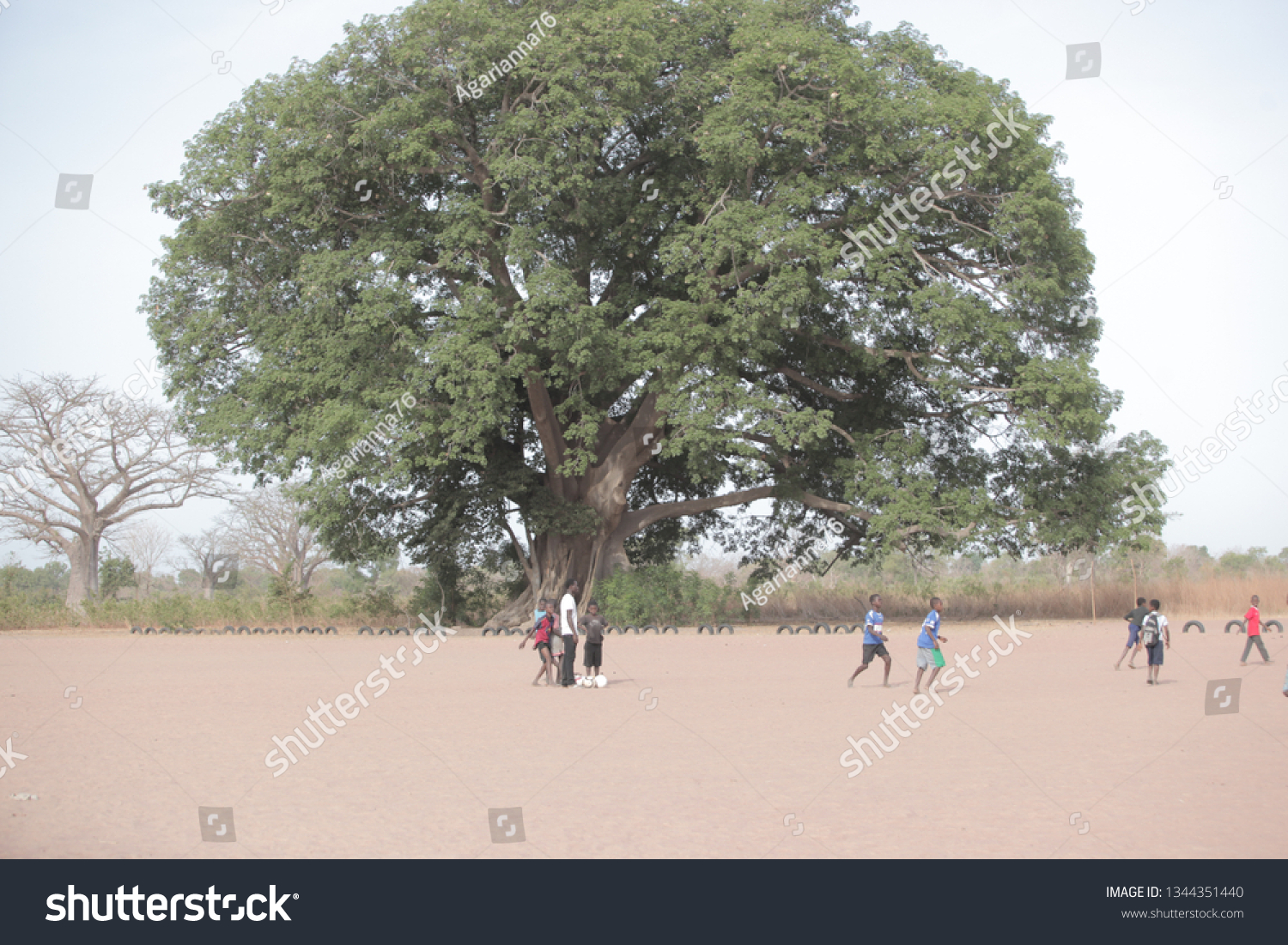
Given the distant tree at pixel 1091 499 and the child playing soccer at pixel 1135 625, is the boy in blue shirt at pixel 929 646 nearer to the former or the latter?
the child playing soccer at pixel 1135 625

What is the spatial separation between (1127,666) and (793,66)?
15.0m

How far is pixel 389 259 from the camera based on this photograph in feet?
81.9

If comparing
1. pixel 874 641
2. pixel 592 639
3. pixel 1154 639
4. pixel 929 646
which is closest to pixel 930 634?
pixel 929 646

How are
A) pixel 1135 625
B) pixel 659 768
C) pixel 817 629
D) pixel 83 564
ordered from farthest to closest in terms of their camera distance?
pixel 83 564 → pixel 817 629 → pixel 1135 625 → pixel 659 768

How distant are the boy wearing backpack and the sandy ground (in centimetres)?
29

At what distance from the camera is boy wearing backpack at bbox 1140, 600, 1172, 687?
14117 millimetres

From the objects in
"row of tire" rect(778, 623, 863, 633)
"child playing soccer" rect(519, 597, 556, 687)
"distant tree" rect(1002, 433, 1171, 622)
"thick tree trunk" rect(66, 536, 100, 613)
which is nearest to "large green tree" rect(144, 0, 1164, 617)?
"distant tree" rect(1002, 433, 1171, 622)

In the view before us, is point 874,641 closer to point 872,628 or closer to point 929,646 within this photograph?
point 872,628

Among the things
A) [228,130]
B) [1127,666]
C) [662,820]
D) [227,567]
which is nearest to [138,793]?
[662,820]

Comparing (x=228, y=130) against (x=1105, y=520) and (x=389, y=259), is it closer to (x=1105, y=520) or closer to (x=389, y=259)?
(x=389, y=259)

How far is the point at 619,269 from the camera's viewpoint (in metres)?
28.6

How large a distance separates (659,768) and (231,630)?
882 inches

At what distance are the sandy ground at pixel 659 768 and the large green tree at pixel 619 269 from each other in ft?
32.0

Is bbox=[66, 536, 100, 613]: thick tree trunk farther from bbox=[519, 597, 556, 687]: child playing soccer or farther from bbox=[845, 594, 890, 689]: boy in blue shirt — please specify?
bbox=[845, 594, 890, 689]: boy in blue shirt
